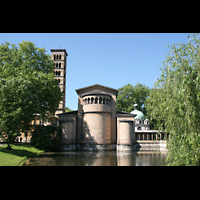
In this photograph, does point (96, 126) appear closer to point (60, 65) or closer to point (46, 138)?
point (46, 138)

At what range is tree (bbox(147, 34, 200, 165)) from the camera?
30.6 ft

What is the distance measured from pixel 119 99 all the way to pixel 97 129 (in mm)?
27513

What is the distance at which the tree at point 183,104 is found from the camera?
A: 9336 millimetres

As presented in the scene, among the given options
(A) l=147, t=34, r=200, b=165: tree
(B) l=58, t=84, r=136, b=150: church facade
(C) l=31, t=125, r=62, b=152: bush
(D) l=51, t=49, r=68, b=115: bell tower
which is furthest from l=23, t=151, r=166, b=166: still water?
(D) l=51, t=49, r=68, b=115: bell tower

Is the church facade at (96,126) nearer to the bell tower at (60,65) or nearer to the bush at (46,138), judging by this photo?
the bush at (46,138)

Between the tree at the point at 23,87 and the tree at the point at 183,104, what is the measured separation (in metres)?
15.2

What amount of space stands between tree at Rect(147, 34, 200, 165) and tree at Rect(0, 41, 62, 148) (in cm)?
1518

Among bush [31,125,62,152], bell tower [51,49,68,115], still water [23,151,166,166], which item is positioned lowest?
still water [23,151,166,166]

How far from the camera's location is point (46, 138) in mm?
27781

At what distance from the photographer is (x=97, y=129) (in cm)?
3303

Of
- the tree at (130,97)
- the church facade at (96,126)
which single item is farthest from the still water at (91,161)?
Answer: the tree at (130,97)

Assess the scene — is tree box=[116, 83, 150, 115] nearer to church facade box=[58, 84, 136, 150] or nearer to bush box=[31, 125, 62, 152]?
church facade box=[58, 84, 136, 150]

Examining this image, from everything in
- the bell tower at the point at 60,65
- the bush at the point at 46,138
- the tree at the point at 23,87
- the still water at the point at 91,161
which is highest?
the bell tower at the point at 60,65

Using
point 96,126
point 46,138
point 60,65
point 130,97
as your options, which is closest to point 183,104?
point 46,138
